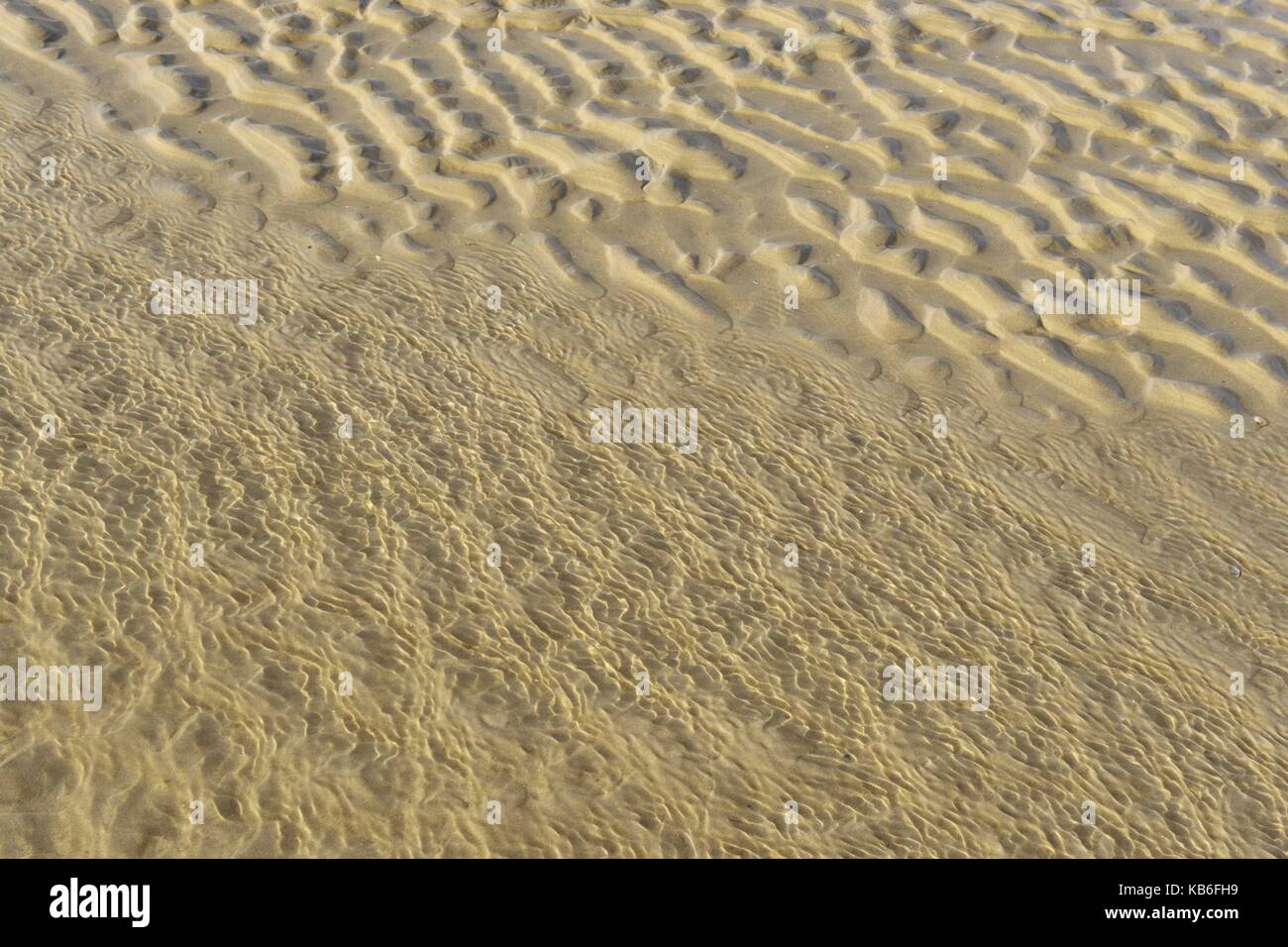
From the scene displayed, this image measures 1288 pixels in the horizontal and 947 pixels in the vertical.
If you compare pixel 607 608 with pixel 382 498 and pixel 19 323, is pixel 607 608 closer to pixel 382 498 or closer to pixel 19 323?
pixel 382 498

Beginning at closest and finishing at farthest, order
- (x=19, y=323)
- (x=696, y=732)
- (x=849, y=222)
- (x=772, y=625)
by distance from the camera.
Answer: (x=696, y=732) → (x=772, y=625) → (x=19, y=323) → (x=849, y=222)

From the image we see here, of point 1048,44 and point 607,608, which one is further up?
point 1048,44

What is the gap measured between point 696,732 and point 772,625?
41 cm

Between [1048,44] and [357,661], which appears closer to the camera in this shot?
[357,661]

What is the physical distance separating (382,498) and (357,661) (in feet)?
2.01

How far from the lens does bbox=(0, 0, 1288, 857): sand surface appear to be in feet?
9.97

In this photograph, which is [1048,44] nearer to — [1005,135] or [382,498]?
[1005,135]

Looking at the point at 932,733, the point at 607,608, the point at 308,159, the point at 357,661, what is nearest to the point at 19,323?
the point at 308,159

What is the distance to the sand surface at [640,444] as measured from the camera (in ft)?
9.97

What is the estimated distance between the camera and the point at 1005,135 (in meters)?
5.49

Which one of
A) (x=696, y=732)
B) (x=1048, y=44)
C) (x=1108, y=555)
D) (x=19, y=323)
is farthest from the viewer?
(x=1048, y=44)

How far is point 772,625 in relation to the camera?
3.41 metres

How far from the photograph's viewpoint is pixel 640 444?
398 cm

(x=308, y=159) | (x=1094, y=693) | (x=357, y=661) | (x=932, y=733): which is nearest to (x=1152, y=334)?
(x=1094, y=693)
